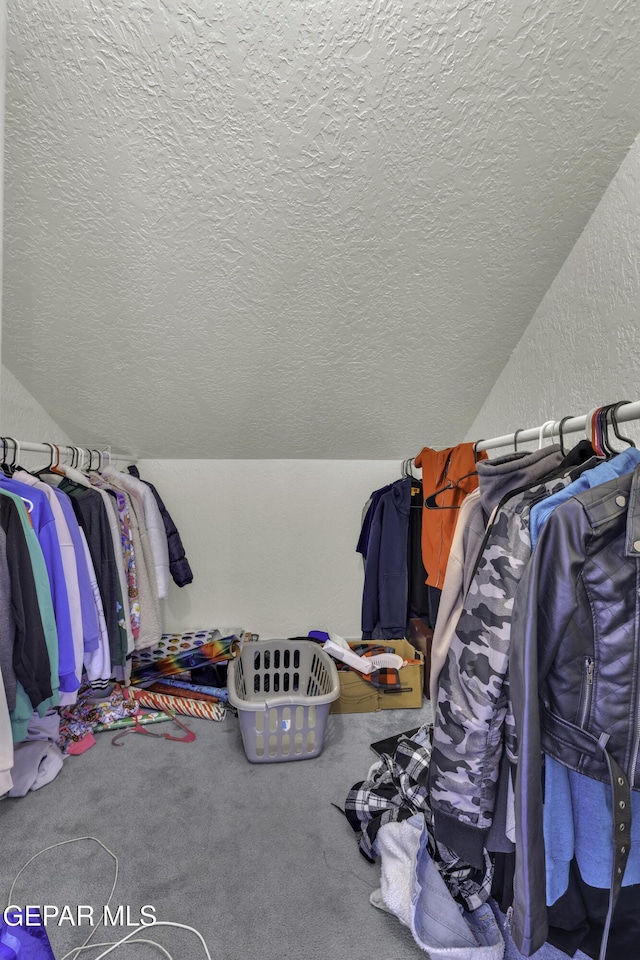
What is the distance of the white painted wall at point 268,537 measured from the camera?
10.2 feet

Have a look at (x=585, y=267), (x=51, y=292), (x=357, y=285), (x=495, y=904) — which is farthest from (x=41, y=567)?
(x=585, y=267)

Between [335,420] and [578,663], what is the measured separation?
204 cm

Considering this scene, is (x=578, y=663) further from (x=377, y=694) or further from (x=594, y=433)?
(x=377, y=694)

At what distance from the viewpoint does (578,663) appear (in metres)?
0.81

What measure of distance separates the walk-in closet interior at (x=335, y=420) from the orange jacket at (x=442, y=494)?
0.06ft

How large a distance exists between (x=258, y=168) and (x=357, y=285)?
22.4 inches

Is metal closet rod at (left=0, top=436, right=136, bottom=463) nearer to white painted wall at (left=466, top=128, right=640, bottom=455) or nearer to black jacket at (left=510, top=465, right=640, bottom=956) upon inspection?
black jacket at (left=510, top=465, right=640, bottom=956)

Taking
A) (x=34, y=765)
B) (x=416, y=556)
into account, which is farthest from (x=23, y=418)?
(x=416, y=556)

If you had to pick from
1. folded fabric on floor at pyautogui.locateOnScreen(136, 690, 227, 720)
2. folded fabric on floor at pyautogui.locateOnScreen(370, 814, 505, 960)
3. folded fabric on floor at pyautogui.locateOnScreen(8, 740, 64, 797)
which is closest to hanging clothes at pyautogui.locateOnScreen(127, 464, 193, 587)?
folded fabric on floor at pyautogui.locateOnScreen(136, 690, 227, 720)

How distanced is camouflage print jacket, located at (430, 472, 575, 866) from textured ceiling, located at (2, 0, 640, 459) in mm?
1200

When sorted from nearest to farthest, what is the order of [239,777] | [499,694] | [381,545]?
1. [499,694]
2. [239,777]
3. [381,545]

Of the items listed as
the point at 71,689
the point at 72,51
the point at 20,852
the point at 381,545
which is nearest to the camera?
the point at 72,51

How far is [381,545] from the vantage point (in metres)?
2.61

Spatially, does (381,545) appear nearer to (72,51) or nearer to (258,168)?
(258,168)
